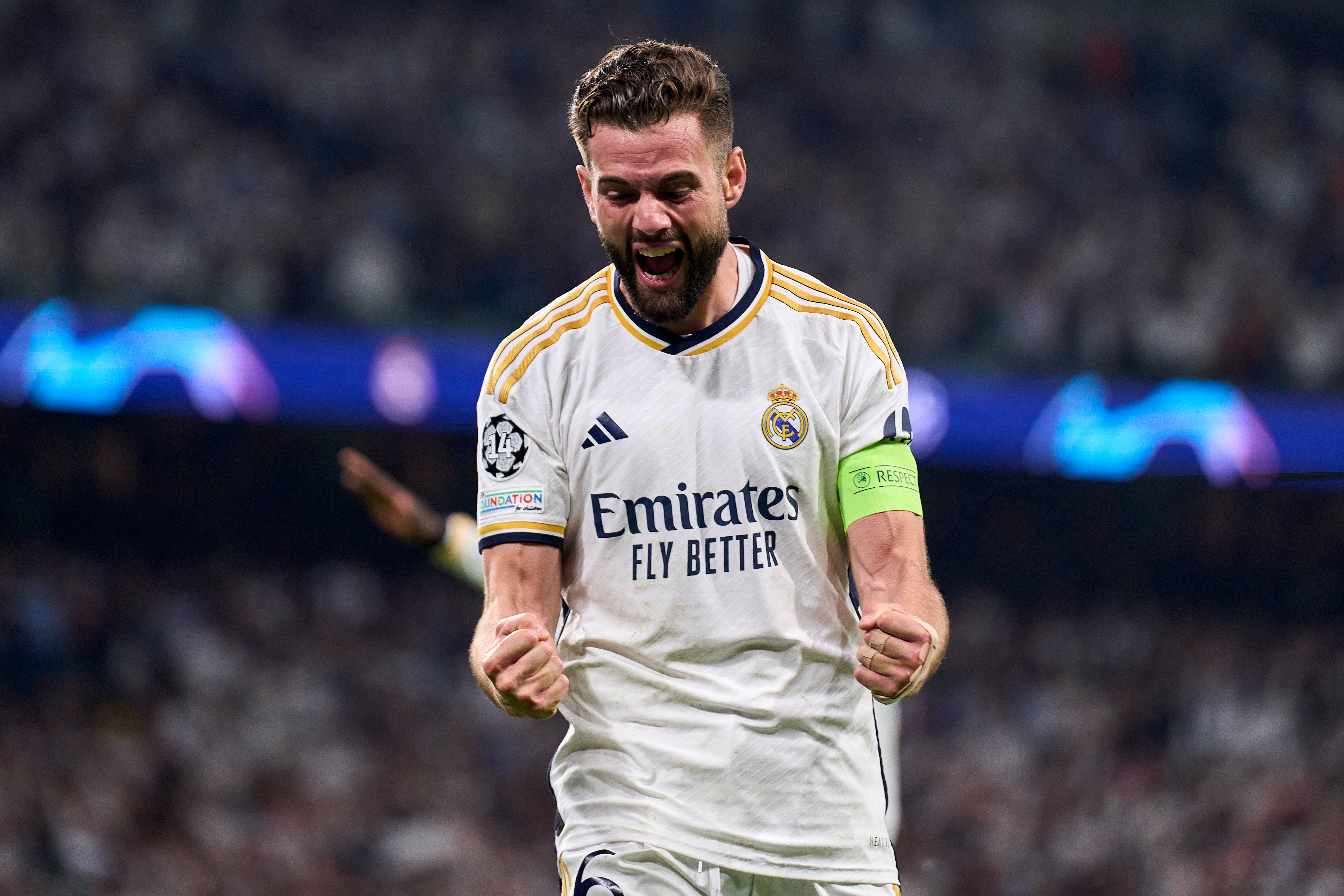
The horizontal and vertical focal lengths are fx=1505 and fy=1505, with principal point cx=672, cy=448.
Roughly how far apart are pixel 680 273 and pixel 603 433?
0.38 meters

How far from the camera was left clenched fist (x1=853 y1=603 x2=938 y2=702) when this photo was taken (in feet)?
9.28

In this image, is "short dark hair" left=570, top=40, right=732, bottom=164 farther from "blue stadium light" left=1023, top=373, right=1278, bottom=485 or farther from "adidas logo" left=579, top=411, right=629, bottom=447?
"blue stadium light" left=1023, top=373, right=1278, bottom=485

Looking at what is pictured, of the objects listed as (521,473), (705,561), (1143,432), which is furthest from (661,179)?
(1143,432)

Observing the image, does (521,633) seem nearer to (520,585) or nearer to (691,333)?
(520,585)

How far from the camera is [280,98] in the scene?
1311 centimetres

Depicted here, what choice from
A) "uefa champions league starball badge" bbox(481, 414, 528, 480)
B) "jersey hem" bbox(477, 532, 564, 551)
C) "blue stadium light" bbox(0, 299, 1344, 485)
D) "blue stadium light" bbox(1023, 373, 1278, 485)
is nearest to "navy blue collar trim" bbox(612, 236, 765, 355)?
"uefa champions league starball badge" bbox(481, 414, 528, 480)

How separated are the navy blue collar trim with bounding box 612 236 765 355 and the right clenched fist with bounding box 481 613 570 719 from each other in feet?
2.53

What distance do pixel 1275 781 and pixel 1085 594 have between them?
2.81 metres

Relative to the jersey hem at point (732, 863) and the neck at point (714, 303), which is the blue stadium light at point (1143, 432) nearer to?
the neck at point (714, 303)

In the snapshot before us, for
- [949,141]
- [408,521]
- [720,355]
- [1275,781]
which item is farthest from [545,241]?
[720,355]

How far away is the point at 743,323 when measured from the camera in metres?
3.39

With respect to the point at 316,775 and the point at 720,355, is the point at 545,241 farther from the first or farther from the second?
the point at 720,355

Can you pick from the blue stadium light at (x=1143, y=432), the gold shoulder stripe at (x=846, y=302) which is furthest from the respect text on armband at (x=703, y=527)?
the blue stadium light at (x=1143, y=432)

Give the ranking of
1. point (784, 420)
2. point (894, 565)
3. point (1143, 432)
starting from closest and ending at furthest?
point (894, 565)
point (784, 420)
point (1143, 432)
